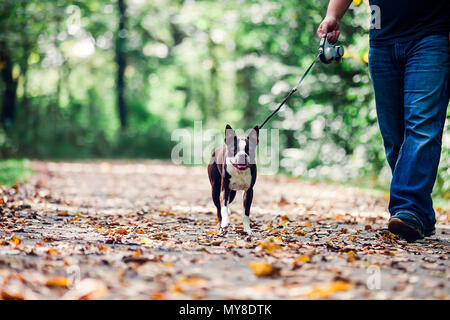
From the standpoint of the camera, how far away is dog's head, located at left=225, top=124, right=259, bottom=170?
4625mm

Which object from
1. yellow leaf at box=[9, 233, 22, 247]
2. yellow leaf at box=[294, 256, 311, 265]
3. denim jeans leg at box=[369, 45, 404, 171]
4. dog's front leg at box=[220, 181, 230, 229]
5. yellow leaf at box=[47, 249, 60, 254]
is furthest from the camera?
dog's front leg at box=[220, 181, 230, 229]

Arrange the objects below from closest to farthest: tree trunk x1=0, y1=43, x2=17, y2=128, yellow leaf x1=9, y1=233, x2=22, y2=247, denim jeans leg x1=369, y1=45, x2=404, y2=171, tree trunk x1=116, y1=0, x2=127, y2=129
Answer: yellow leaf x1=9, y1=233, x2=22, y2=247, denim jeans leg x1=369, y1=45, x2=404, y2=171, tree trunk x1=0, y1=43, x2=17, y2=128, tree trunk x1=116, y1=0, x2=127, y2=129

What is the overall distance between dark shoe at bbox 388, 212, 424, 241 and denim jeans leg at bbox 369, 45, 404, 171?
2.28 feet

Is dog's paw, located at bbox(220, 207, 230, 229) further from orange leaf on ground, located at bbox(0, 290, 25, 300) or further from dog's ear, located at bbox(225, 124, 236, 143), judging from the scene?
orange leaf on ground, located at bbox(0, 290, 25, 300)

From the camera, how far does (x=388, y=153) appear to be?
15.3 ft

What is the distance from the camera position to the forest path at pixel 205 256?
2646 mm

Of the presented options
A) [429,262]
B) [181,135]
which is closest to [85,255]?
[429,262]

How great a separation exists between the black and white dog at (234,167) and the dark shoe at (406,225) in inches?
54.2

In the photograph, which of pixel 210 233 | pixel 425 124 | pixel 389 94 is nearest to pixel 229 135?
pixel 210 233

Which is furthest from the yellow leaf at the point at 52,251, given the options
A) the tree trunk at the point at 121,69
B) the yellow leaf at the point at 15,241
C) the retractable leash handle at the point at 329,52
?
the tree trunk at the point at 121,69

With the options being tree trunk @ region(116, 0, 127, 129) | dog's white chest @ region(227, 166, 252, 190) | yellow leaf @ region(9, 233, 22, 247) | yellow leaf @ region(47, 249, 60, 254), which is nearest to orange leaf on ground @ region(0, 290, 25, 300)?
yellow leaf @ region(47, 249, 60, 254)

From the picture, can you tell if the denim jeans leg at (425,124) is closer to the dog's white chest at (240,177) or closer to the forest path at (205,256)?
the forest path at (205,256)

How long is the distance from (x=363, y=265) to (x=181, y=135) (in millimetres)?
27015
